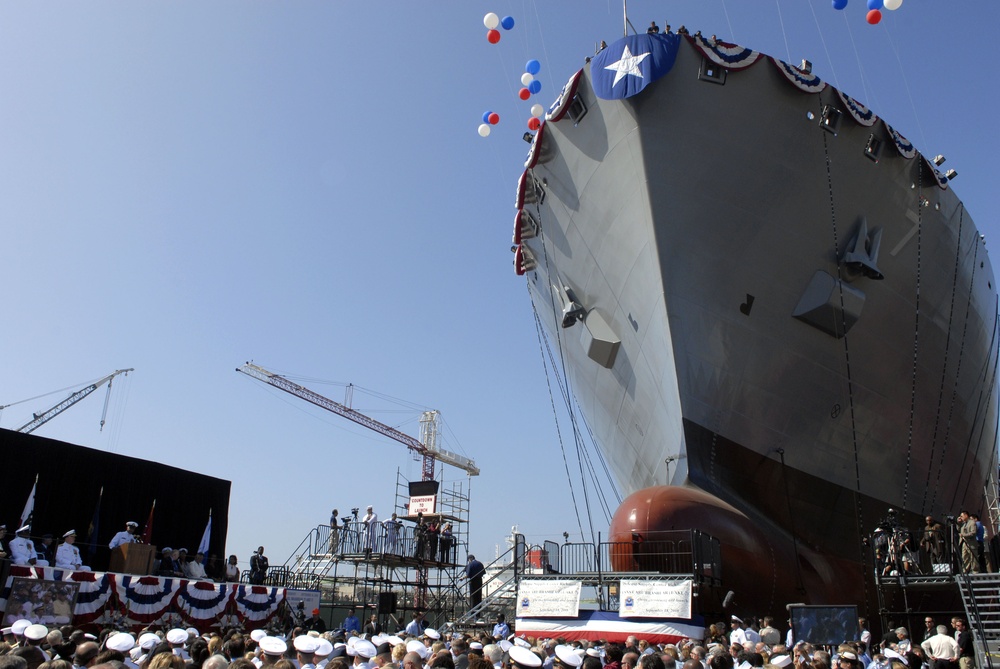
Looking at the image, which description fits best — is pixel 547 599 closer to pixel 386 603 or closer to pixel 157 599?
pixel 157 599

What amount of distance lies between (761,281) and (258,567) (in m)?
11.5

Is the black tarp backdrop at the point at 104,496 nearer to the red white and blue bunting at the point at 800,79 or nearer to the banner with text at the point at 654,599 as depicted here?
the banner with text at the point at 654,599

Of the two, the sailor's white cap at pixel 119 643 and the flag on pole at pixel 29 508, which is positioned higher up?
the flag on pole at pixel 29 508

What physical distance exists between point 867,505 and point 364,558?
1115 centimetres

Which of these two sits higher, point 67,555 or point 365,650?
point 67,555

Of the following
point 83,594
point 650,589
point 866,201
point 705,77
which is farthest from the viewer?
point 866,201

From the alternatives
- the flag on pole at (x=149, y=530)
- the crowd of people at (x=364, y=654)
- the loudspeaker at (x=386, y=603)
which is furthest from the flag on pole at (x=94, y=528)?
the crowd of people at (x=364, y=654)

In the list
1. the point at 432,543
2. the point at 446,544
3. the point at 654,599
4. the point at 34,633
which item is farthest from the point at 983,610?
the point at 446,544

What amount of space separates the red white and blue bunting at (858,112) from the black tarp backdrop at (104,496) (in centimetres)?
1623

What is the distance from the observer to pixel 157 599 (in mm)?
11820

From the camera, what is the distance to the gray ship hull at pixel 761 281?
12508 mm

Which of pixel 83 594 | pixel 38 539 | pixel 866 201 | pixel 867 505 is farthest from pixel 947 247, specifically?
pixel 38 539

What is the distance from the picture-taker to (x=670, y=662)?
5527 millimetres

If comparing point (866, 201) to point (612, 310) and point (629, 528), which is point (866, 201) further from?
point (629, 528)
